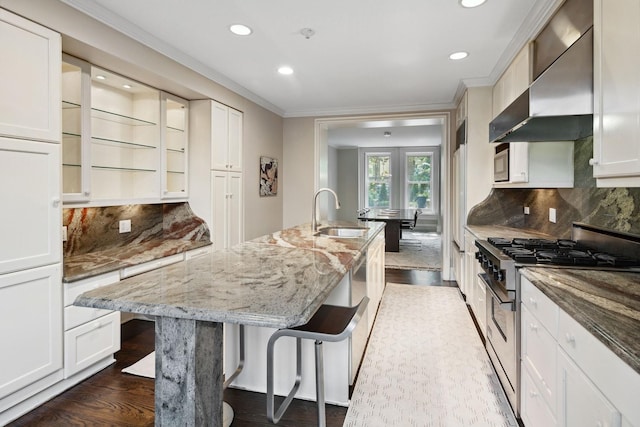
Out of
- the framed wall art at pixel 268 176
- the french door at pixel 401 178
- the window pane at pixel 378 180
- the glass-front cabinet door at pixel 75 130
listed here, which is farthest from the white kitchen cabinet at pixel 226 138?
the window pane at pixel 378 180

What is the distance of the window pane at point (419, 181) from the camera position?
11.2 m

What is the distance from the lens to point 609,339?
41.0 inches

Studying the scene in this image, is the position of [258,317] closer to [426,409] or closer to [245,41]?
[426,409]

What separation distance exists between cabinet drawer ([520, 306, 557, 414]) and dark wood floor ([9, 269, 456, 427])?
1.03m

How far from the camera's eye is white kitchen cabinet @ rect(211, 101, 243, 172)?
3.96 meters

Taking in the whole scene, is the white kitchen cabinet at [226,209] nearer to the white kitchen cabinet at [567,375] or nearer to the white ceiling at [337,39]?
the white ceiling at [337,39]

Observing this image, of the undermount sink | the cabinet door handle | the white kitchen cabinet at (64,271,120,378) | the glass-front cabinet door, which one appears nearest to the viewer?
the cabinet door handle

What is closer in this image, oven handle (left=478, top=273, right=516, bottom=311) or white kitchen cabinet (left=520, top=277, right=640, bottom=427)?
white kitchen cabinet (left=520, top=277, right=640, bottom=427)

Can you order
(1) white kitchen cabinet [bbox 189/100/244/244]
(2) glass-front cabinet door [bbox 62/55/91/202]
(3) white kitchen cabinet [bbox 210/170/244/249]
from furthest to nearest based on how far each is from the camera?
(3) white kitchen cabinet [bbox 210/170/244/249]
(1) white kitchen cabinet [bbox 189/100/244/244]
(2) glass-front cabinet door [bbox 62/55/91/202]

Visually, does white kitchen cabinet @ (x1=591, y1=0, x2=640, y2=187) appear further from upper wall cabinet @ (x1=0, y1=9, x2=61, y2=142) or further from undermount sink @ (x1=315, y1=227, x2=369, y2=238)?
upper wall cabinet @ (x1=0, y1=9, x2=61, y2=142)

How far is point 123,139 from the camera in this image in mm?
3289

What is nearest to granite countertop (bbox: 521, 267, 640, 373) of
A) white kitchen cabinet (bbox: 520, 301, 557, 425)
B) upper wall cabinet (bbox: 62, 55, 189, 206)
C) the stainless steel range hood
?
white kitchen cabinet (bbox: 520, 301, 557, 425)

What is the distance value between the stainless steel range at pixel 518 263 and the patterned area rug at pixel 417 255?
3.62 meters

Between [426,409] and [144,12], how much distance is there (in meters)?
3.18
